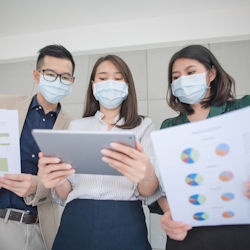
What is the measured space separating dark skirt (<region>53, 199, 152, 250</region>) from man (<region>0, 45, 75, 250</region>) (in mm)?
278

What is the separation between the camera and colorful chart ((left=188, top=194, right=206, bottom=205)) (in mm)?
531

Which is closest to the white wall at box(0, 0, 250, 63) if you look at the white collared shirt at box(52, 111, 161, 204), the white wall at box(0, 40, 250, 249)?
the white wall at box(0, 40, 250, 249)

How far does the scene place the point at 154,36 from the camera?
6.13ft

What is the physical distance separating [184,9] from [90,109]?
1.57 m

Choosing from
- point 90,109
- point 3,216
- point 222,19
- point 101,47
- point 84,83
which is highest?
point 222,19

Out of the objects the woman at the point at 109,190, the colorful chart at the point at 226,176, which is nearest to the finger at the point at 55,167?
the woman at the point at 109,190

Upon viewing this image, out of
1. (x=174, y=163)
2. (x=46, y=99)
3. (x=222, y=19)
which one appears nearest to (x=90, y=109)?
(x=46, y=99)

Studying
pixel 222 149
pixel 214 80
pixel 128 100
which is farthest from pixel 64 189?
pixel 214 80

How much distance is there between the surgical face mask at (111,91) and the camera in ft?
3.22

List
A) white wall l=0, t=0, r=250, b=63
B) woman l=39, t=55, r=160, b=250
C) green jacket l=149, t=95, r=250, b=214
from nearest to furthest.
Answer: woman l=39, t=55, r=160, b=250
green jacket l=149, t=95, r=250, b=214
white wall l=0, t=0, r=250, b=63

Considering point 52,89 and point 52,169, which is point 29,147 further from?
point 52,169

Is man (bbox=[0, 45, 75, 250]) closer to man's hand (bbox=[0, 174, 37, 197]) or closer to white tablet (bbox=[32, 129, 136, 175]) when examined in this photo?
man's hand (bbox=[0, 174, 37, 197])

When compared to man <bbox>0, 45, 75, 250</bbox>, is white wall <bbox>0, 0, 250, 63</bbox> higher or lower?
higher

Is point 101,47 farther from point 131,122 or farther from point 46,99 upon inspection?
point 131,122
